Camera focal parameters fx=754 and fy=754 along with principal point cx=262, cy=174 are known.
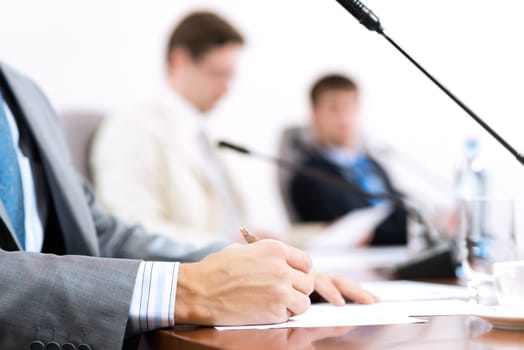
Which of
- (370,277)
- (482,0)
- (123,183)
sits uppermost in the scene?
(482,0)

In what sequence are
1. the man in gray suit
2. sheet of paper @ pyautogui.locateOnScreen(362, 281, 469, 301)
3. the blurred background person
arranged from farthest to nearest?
the blurred background person, sheet of paper @ pyautogui.locateOnScreen(362, 281, 469, 301), the man in gray suit

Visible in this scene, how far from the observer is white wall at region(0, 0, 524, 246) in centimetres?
290

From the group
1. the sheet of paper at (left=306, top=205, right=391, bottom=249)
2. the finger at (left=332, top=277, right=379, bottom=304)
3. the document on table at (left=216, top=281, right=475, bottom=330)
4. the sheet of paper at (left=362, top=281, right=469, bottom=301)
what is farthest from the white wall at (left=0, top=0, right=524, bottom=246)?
the finger at (left=332, top=277, right=379, bottom=304)

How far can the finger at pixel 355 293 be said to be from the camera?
3.24 ft

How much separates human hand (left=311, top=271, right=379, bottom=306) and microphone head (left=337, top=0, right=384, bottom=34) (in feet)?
1.07

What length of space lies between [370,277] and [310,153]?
2.29m

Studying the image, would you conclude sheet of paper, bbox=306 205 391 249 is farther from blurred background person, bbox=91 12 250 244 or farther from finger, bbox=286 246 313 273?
finger, bbox=286 246 313 273

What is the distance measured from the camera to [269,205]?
11.8 feet

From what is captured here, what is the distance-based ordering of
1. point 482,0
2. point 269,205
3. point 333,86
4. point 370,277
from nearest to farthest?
point 370,277 → point 269,205 → point 333,86 → point 482,0

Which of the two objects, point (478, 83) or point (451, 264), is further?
point (478, 83)

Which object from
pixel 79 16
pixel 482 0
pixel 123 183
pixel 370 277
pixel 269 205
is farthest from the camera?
pixel 482 0

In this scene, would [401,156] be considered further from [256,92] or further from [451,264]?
[451,264]

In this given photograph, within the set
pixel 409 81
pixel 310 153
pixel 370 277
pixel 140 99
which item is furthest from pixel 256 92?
pixel 370 277

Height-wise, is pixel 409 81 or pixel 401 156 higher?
pixel 409 81
